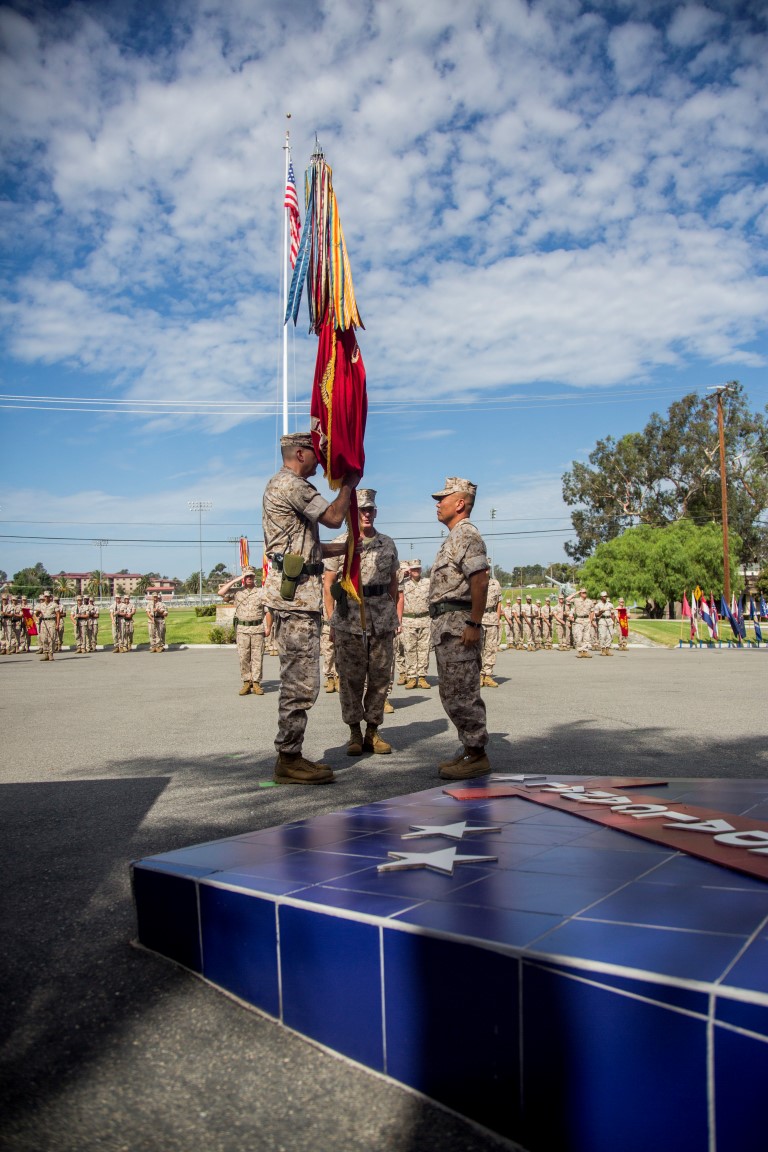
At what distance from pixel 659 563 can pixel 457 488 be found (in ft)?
157

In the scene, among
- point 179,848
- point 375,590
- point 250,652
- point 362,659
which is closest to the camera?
point 179,848

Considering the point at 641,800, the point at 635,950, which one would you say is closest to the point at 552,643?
the point at 641,800

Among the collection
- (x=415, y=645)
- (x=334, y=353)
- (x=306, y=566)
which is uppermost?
(x=334, y=353)

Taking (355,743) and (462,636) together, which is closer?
(462,636)

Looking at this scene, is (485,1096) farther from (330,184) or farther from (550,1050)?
(330,184)

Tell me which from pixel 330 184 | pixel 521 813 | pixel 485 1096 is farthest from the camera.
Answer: pixel 330 184

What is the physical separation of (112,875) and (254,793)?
5.67ft

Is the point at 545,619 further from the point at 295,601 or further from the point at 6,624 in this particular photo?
the point at 295,601

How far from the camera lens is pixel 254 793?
5387 millimetres

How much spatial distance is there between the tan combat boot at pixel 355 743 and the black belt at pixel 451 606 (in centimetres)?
156

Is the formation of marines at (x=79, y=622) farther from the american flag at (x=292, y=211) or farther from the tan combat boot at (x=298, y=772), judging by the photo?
the tan combat boot at (x=298, y=772)

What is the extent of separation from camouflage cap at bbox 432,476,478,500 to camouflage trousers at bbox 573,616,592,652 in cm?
1763

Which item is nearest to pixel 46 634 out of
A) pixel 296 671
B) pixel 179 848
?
pixel 296 671

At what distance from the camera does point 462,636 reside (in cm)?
579
